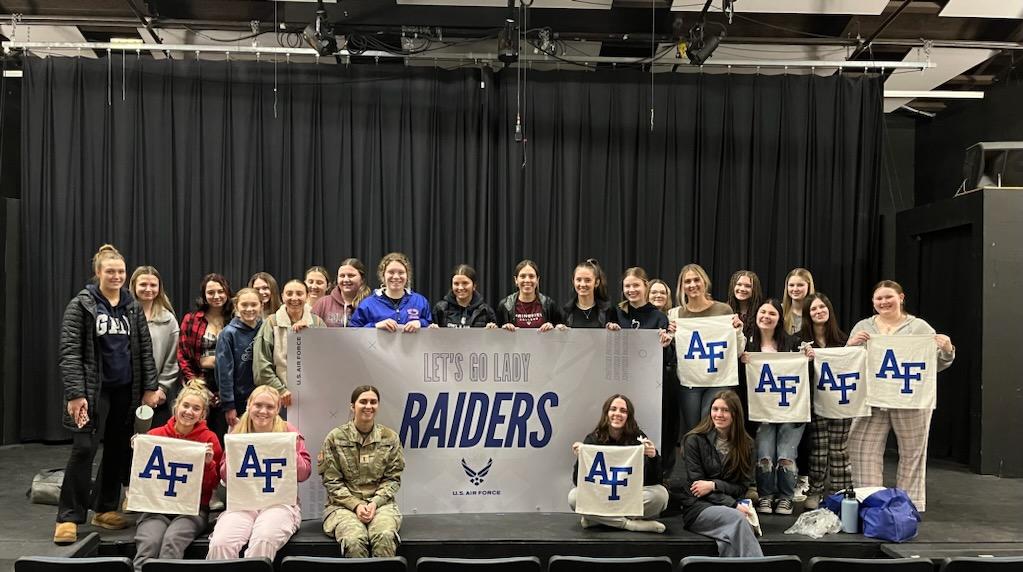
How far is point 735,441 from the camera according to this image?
4238 millimetres

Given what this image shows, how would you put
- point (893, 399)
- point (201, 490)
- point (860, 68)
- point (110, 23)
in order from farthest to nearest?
point (860, 68)
point (110, 23)
point (893, 399)
point (201, 490)

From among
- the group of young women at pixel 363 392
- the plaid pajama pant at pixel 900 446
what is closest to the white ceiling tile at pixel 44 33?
the group of young women at pixel 363 392

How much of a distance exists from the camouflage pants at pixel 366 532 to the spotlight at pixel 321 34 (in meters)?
4.23

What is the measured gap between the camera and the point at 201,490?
156 inches

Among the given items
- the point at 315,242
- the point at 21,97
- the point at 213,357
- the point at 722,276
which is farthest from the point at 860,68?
the point at 21,97

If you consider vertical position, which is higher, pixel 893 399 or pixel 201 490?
pixel 893 399

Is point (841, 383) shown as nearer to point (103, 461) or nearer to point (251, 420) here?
point (251, 420)

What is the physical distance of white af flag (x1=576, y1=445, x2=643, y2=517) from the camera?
4.14m

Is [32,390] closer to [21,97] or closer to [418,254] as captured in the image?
[21,97]

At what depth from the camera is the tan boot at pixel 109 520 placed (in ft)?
14.0

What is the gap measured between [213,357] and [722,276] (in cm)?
500

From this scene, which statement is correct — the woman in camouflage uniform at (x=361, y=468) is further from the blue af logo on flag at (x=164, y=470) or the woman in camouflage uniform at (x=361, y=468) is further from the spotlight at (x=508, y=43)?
the spotlight at (x=508, y=43)

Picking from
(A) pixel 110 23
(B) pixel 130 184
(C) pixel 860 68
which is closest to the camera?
(A) pixel 110 23

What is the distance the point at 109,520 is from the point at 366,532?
1555 millimetres
